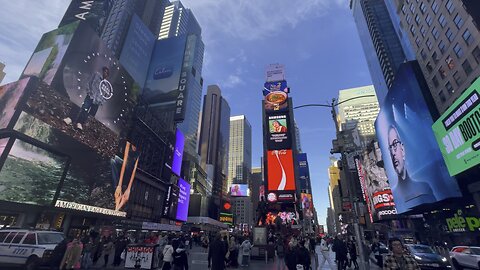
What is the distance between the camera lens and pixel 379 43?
96812 mm

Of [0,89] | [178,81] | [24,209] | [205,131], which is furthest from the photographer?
[205,131]

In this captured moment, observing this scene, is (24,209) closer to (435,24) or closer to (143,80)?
(143,80)

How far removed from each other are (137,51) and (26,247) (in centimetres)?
7860

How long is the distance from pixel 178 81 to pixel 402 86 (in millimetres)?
52951

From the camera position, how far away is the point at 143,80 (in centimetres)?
7756

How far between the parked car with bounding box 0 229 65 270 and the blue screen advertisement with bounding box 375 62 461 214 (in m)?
39.9

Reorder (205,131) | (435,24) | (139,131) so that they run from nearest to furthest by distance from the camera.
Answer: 1. (435,24)
2. (139,131)
3. (205,131)

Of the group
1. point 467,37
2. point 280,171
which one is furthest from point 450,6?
point 280,171

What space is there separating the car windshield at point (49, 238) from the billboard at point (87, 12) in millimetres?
38781

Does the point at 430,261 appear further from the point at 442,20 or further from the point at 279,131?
the point at 442,20

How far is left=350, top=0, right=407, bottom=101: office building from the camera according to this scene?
93.0 m

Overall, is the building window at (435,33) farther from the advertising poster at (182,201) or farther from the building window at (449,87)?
the advertising poster at (182,201)

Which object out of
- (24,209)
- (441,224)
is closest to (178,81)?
(24,209)

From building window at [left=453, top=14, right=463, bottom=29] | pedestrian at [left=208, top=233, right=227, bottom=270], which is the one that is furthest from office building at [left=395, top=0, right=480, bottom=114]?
pedestrian at [left=208, top=233, right=227, bottom=270]
